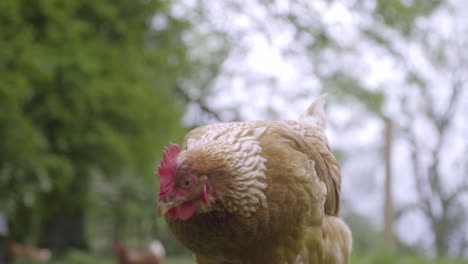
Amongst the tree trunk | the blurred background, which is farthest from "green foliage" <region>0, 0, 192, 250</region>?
the tree trunk

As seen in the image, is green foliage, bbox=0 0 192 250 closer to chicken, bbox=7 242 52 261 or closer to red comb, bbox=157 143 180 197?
chicken, bbox=7 242 52 261

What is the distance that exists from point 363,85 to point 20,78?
23.5 ft

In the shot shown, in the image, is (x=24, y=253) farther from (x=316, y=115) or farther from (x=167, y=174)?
(x=167, y=174)

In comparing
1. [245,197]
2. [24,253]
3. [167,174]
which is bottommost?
[24,253]

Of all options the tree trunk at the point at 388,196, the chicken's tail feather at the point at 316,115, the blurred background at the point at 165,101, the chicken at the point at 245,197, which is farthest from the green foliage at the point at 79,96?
the chicken at the point at 245,197

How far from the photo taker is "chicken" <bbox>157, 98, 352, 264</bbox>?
1.77 metres

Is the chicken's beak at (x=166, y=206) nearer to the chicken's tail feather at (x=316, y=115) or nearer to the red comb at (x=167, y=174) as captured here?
the red comb at (x=167, y=174)

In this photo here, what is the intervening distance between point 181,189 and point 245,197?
276 mm

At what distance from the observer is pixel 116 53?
23.9 feet

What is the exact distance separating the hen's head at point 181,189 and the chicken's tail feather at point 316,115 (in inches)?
51.6

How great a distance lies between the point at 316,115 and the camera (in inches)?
122

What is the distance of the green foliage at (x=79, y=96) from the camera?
557 centimetres

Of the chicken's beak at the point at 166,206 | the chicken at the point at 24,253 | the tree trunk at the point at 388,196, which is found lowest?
the chicken at the point at 24,253

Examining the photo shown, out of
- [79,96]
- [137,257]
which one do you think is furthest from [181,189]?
[137,257]
